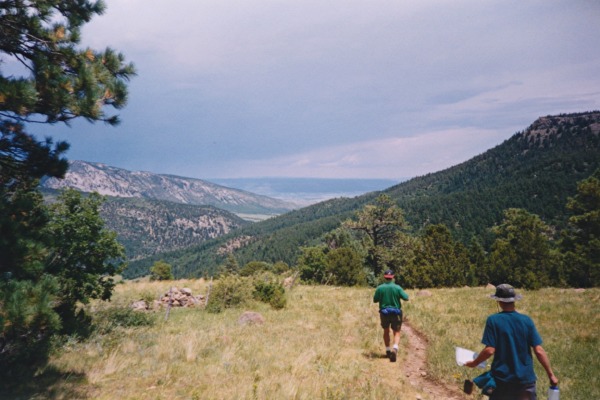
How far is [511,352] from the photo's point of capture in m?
4.32

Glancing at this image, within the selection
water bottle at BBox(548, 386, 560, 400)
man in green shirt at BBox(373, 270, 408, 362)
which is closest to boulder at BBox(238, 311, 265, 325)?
man in green shirt at BBox(373, 270, 408, 362)

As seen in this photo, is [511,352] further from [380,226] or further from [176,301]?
[380,226]

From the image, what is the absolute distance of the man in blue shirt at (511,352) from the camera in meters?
4.25

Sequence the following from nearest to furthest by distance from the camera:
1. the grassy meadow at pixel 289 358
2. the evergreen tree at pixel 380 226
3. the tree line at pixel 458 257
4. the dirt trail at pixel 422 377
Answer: the grassy meadow at pixel 289 358 → the dirt trail at pixel 422 377 → the tree line at pixel 458 257 → the evergreen tree at pixel 380 226

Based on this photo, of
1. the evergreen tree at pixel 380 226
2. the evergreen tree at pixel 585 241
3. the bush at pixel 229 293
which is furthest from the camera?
the evergreen tree at pixel 380 226

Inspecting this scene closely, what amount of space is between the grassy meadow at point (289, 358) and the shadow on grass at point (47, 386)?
0.07 ft

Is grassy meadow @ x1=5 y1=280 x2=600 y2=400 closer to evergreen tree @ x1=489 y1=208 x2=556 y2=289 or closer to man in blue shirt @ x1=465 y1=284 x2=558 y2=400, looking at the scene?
man in blue shirt @ x1=465 y1=284 x2=558 y2=400

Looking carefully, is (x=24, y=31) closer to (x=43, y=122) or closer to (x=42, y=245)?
(x=43, y=122)

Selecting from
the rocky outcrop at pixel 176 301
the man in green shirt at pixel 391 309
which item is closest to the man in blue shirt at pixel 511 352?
the man in green shirt at pixel 391 309

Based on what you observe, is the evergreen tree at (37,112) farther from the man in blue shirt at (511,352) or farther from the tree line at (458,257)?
the tree line at (458,257)

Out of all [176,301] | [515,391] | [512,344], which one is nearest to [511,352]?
[512,344]

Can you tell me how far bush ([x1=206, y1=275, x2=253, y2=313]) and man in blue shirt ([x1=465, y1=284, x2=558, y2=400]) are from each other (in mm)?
14680

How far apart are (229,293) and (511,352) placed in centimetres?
1580

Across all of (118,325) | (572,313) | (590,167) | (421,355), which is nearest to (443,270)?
(572,313)
